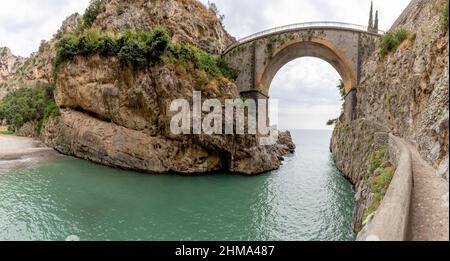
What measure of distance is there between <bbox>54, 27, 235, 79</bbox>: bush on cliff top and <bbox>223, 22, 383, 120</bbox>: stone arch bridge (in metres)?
3.92

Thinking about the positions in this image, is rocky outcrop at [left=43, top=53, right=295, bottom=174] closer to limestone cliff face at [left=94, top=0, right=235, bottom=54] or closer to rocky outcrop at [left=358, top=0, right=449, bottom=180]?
limestone cliff face at [left=94, top=0, right=235, bottom=54]

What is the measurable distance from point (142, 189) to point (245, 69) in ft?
52.3

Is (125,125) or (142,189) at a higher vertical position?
(125,125)

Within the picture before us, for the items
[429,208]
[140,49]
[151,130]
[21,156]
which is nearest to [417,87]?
[429,208]

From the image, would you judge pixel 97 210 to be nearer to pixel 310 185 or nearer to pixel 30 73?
pixel 310 185

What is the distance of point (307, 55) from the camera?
25875 millimetres

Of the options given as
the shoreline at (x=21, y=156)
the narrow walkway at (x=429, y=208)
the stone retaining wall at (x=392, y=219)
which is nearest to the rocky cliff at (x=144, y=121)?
the shoreline at (x=21, y=156)

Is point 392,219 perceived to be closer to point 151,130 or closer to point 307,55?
point 151,130

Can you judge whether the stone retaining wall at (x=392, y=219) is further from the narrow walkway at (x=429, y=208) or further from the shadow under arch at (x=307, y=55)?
the shadow under arch at (x=307, y=55)

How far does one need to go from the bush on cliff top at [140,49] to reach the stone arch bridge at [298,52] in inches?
154

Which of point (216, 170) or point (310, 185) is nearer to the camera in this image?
point (310, 185)
